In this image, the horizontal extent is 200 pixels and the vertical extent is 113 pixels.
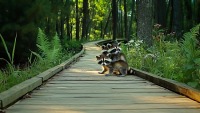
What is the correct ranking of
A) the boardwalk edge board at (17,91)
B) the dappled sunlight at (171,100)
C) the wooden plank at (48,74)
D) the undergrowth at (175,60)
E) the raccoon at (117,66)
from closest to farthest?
the boardwalk edge board at (17,91) → the dappled sunlight at (171,100) → the undergrowth at (175,60) → the wooden plank at (48,74) → the raccoon at (117,66)

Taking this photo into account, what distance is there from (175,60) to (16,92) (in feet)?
12.0

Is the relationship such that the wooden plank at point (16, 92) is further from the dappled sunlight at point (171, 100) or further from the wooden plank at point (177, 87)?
the wooden plank at point (177, 87)

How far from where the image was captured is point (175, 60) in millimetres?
6469

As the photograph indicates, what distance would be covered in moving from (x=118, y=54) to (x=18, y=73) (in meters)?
2.07

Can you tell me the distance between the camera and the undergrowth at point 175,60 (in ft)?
14.3

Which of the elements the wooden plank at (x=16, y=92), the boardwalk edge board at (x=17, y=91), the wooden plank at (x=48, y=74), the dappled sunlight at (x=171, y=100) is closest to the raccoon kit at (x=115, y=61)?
the wooden plank at (x=48, y=74)

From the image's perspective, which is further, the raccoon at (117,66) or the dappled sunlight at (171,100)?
the raccoon at (117,66)

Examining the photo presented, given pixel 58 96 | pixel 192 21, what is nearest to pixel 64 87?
pixel 58 96

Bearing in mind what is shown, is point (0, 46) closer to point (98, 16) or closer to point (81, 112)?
point (81, 112)

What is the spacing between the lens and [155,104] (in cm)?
373

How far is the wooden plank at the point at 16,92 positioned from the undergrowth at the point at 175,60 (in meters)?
2.17

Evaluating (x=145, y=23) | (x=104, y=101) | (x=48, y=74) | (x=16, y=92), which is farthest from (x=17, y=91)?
(x=145, y=23)

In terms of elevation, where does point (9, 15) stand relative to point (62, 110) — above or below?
above

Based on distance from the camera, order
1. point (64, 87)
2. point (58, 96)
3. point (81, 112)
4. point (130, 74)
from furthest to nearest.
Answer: point (130, 74), point (64, 87), point (58, 96), point (81, 112)
